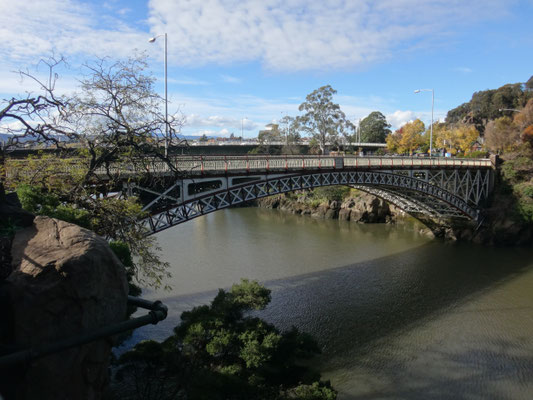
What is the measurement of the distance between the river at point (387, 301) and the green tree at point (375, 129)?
55.5 metres

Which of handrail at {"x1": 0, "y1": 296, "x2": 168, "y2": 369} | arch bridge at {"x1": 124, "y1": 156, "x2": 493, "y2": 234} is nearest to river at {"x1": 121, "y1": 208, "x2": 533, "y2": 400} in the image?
arch bridge at {"x1": 124, "y1": 156, "x2": 493, "y2": 234}

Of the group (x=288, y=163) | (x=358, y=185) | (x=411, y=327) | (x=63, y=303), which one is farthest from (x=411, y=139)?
(x=63, y=303)

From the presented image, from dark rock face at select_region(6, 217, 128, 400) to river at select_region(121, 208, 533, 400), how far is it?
973cm

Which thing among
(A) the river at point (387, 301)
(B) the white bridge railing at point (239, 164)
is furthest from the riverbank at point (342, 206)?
(B) the white bridge railing at point (239, 164)

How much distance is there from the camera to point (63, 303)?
3906 millimetres

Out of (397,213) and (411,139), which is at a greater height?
(411,139)

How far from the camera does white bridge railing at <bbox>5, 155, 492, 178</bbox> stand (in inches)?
412

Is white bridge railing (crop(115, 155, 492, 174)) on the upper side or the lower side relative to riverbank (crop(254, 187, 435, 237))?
upper

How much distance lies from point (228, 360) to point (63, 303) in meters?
8.12

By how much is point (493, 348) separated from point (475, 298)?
5.43 meters

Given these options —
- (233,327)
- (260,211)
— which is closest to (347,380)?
(233,327)

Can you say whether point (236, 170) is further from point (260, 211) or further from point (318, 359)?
point (260, 211)

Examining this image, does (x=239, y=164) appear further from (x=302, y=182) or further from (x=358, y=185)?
(x=358, y=185)

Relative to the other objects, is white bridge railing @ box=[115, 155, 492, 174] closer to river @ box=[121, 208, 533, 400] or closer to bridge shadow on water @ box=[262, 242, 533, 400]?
river @ box=[121, 208, 533, 400]
